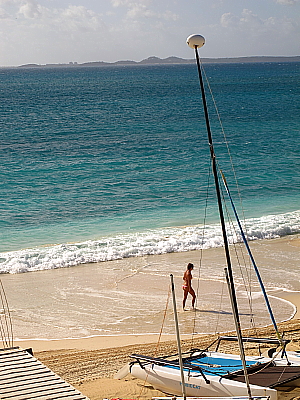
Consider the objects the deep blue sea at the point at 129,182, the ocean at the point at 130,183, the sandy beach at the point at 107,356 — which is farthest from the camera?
the deep blue sea at the point at 129,182

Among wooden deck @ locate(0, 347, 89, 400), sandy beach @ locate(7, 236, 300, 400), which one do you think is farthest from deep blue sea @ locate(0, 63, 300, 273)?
wooden deck @ locate(0, 347, 89, 400)

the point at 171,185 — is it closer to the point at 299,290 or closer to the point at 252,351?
the point at 299,290

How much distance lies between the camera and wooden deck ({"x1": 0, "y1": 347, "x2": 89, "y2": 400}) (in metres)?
7.15

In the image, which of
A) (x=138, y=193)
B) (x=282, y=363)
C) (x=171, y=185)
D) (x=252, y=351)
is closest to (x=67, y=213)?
(x=138, y=193)

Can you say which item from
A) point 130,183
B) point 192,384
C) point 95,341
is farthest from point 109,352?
Result: point 130,183

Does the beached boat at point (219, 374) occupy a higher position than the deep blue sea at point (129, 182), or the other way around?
the deep blue sea at point (129, 182)

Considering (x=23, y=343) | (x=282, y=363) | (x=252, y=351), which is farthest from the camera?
(x=23, y=343)

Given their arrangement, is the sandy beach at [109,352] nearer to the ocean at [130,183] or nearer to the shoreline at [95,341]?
the shoreline at [95,341]

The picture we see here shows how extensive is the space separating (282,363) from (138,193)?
1918 centimetres

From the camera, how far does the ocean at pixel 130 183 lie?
67.5ft

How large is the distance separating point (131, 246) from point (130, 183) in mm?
10259

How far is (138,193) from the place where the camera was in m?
28.1

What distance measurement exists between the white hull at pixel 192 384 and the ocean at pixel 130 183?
4.21m

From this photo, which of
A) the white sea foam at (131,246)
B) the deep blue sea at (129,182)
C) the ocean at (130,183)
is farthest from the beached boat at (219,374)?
the deep blue sea at (129,182)
